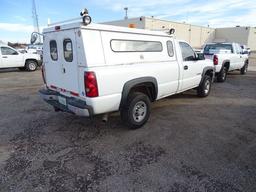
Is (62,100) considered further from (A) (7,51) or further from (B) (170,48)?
(A) (7,51)

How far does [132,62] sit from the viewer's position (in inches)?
159

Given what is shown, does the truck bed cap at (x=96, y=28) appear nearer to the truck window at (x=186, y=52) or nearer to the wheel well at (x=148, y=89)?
the wheel well at (x=148, y=89)

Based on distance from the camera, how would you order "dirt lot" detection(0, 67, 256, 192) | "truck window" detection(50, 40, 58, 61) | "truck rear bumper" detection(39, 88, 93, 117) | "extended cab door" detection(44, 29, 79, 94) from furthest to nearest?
"truck window" detection(50, 40, 58, 61) < "extended cab door" detection(44, 29, 79, 94) < "truck rear bumper" detection(39, 88, 93, 117) < "dirt lot" detection(0, 67, 256, 192)

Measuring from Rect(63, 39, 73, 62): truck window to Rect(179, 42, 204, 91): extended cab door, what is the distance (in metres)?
2.93

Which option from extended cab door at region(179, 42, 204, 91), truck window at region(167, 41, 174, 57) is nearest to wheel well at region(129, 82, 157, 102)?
truck window at region(167, 41, 174, 57)

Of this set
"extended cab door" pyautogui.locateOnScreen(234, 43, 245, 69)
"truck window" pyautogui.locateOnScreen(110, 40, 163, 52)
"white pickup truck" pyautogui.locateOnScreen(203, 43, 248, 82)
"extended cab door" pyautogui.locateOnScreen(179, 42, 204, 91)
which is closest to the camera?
"truck window" pyautogui.locateOnScreen(110, 40, 163, 52)

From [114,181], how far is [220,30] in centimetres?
6367

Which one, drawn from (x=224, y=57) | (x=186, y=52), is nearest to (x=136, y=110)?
(x=186, y=52)

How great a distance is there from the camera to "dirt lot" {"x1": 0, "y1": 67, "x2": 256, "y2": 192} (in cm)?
276

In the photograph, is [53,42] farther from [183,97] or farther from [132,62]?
[183,97]

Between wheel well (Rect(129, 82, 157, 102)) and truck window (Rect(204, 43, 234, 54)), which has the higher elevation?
truck window (Rect(204, 43, 234, 54))

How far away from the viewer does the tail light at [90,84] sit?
3320 millimetres

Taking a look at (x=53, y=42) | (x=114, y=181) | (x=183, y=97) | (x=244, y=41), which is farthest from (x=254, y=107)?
(x=244, y=41)

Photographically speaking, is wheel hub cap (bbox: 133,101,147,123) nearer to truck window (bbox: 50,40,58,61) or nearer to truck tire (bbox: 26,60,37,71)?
truck window (bbox: 50,40,58,61)
